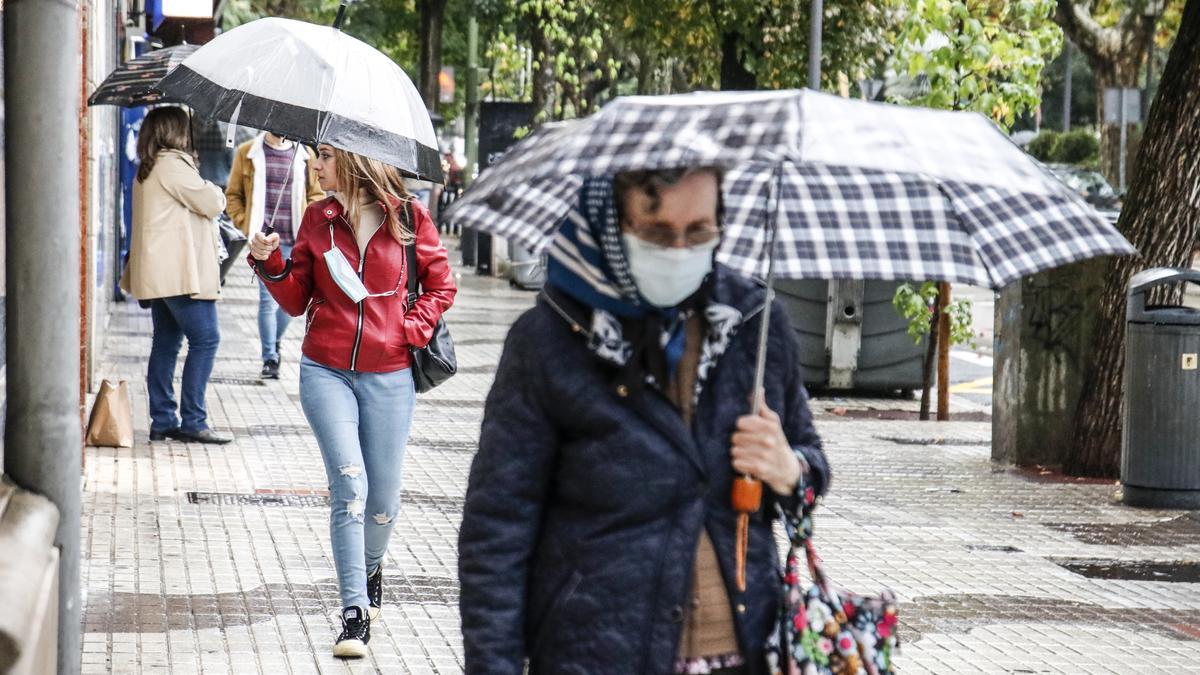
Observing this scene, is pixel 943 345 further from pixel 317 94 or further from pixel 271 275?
pixel 271 275

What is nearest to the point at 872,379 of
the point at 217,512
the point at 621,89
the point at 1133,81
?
the point at 217,512

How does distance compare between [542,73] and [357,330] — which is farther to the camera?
[542,73]

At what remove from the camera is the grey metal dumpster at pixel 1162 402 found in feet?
31.2

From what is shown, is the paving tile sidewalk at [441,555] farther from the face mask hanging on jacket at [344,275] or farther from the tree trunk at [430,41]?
the tree trunk at [430,41]

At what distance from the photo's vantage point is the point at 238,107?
627cm

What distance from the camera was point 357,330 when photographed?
580 centimetres

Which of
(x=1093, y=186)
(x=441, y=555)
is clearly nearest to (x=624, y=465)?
(x=441, y=555)

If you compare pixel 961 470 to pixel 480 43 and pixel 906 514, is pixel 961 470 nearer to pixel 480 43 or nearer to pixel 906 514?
pixel 906 514

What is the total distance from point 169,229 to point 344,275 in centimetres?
434

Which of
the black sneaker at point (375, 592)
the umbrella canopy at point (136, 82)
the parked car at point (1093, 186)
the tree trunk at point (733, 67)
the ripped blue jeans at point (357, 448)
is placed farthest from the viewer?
the parked car at point (1093, 186)

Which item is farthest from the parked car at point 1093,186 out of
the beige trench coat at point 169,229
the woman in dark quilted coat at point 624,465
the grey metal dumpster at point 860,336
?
the woman in dark quilted coat at point 624,465

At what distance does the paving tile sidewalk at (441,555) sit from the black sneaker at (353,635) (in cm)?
6

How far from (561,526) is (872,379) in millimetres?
11685

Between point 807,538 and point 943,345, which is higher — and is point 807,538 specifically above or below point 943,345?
above
